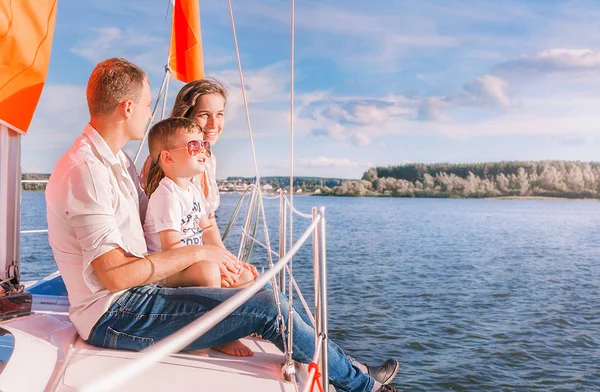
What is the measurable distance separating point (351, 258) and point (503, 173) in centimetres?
7885

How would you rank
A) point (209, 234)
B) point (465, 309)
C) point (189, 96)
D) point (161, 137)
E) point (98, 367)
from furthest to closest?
1. point (465, 309)
2. point (189, 96)
3. point (209, 234)
4. point (161, 137)
5. point (98, 367)

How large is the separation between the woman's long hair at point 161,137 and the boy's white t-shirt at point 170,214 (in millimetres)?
150

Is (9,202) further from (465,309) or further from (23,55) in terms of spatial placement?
(465,309)

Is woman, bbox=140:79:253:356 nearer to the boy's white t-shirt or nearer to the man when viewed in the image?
the boy's white t-shirt

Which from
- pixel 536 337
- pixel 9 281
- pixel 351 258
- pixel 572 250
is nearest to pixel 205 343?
pixel 9 281

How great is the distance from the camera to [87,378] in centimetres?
202

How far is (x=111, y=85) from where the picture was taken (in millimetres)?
2113

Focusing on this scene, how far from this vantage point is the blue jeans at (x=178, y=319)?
Answer: 222 cm

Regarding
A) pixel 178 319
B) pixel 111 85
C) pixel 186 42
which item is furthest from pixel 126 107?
pixel 186 42

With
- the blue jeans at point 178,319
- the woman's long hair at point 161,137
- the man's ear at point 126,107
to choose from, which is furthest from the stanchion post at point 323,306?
the man's ear at point 126,107

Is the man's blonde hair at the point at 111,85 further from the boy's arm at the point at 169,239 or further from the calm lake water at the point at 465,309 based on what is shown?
the calm lake water at the point at 465,309

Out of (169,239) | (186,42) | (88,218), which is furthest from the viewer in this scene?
Answer: (186,42)

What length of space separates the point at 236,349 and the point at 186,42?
375 cm

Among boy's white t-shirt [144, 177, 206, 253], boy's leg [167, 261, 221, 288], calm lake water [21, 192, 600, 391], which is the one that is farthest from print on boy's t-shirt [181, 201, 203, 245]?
calm lake water [21, 192, 600, 391]
